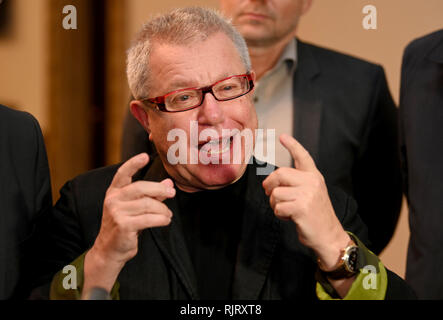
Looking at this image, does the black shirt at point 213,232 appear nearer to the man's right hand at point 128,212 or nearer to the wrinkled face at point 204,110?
the wrinkled face at point 204,110

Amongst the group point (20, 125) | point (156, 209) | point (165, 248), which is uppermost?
point (20, 125)

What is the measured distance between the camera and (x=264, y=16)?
52.5 inches

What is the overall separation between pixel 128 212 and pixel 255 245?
0.33 meters

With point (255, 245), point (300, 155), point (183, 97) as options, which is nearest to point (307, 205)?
point (300, 155)

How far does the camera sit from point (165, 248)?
1.10 meters

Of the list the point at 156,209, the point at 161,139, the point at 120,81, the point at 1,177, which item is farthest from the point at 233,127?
the point at 120,81

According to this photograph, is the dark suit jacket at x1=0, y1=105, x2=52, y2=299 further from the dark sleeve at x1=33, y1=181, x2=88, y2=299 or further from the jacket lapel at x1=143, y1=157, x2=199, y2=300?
the jacket lapel at x1=143, y1=157, x2=199, y2=300


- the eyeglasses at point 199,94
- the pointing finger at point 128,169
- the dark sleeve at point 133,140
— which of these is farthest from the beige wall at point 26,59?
the pointing finger at point 128,169

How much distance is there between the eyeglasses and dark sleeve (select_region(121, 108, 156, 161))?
371mm

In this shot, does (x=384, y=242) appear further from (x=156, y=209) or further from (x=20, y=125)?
(x=20, y=125)

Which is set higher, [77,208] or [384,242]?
[77,208]
